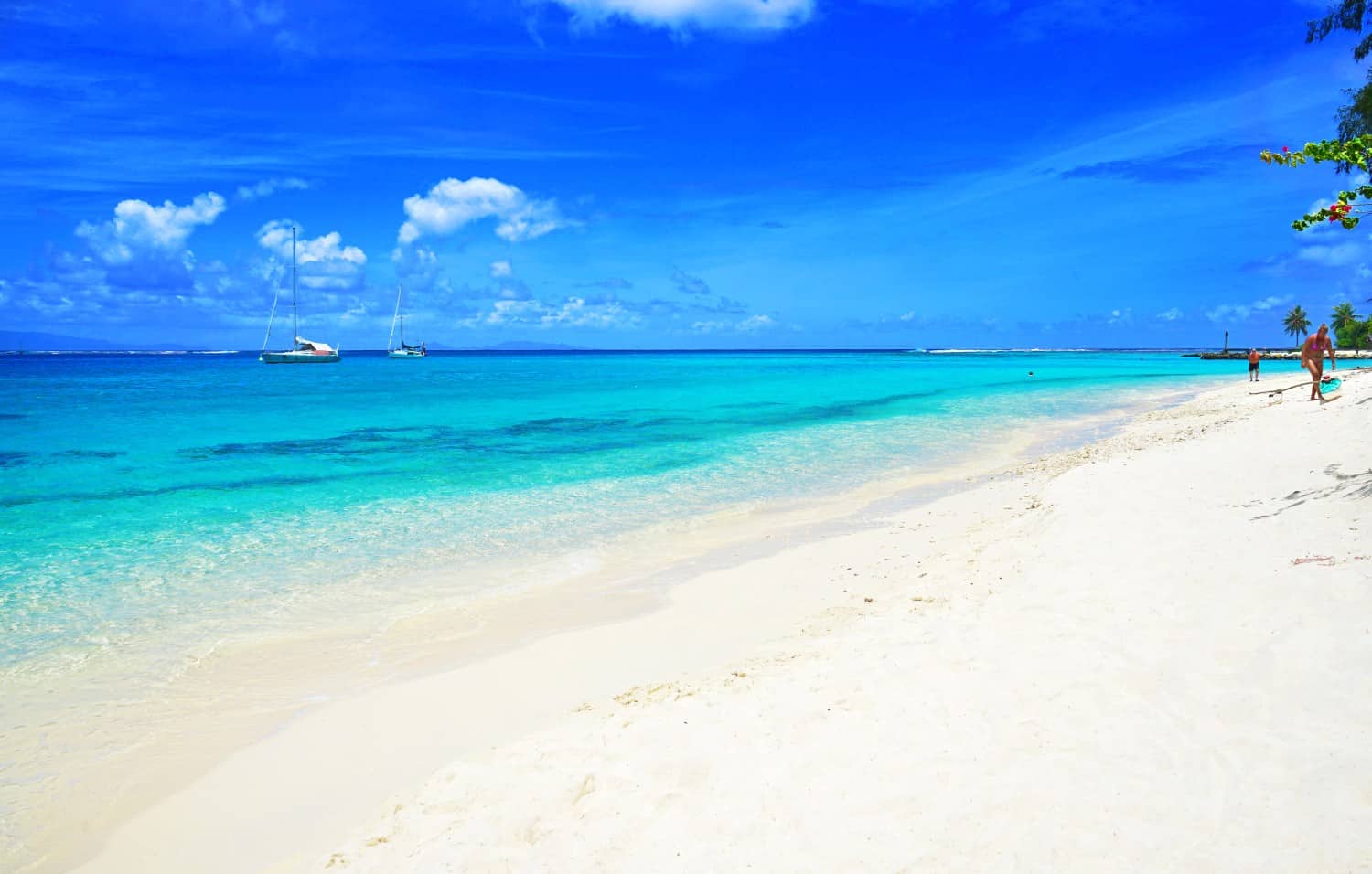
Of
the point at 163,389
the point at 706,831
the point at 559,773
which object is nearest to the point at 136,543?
the point at 559,773

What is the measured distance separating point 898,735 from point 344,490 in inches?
591

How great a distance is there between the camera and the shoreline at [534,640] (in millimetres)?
5301

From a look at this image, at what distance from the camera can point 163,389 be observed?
5703 cm

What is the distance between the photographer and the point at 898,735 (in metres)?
4.71

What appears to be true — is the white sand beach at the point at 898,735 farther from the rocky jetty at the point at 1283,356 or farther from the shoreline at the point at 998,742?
the rocky jetty at the point at 1283,356

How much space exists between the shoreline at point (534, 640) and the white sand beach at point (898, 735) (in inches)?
1.7

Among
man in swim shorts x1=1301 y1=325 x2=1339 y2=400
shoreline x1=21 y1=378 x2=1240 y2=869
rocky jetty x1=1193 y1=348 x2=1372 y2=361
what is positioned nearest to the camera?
shoreline x1=21 y1=378 x2=1240 y2=869

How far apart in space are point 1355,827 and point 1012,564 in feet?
16.3

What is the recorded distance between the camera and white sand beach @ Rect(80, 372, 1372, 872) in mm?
3760

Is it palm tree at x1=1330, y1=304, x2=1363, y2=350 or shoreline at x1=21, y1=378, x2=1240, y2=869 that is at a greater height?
palm tree at x1=1330, y1=304, x2=1363, y2=350

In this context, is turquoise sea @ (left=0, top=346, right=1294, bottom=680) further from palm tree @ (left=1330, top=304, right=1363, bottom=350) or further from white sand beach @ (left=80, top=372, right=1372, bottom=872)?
palm tree @ (left=1330, top=304, right=1363, bottom=350)

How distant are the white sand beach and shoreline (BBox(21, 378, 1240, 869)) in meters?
0.04

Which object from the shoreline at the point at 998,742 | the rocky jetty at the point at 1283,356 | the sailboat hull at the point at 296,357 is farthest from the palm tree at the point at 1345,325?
the sailboat hull at the point at 296,357

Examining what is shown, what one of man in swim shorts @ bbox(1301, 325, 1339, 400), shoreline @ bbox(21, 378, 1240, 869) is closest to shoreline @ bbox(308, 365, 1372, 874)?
shoreline @ bbox(21, 378, 1240, 869)
